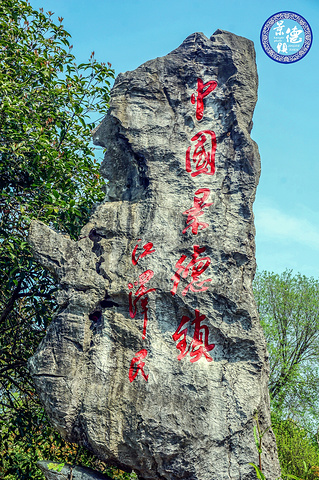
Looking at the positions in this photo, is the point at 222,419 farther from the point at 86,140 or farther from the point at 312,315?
the point at 312,315

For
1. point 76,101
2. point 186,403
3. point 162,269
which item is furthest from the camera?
point 76,101

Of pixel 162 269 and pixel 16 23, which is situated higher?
pixel 16 23

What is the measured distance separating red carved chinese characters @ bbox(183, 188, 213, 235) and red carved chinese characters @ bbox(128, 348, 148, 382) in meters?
1.23

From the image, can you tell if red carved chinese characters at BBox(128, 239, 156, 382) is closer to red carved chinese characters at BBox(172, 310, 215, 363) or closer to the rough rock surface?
red carved chinese characters at BBox(172, 310, 215, 363)

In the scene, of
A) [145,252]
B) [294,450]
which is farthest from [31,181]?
[294,450]

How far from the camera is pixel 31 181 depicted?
6465 millimetres

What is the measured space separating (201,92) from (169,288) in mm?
2226

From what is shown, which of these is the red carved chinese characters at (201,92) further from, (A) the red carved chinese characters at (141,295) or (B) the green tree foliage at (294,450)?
(B) the green tree foliage at (294,450)

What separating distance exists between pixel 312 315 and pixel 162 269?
10478 mm

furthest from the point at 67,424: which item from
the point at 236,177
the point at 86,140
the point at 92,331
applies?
the point at 86,140

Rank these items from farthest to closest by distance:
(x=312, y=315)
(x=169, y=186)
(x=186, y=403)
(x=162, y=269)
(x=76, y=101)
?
(x=312, y=315) → (x=76, y=101) → (x=169, y=186) → (x=162, y=269) → (x=186, y=403)

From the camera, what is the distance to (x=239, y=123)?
493 centimetres

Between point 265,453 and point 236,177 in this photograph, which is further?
point 236,177

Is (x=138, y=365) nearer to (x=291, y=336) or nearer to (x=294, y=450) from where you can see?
(x=294, y=450)
